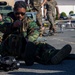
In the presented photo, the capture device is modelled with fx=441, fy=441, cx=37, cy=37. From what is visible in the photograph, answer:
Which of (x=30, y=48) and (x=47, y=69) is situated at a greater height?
(x=30, y=48)

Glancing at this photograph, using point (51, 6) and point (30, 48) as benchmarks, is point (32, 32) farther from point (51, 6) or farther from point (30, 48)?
point (51, 6)

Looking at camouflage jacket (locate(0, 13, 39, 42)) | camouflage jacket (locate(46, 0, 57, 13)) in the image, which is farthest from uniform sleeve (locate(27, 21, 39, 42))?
camouflage jacket (locate(46, 0, 57, 13))

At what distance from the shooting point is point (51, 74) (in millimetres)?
6500

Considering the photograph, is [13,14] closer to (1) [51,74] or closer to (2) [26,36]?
(2) [26,36]

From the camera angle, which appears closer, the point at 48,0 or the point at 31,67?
the point at 31,67

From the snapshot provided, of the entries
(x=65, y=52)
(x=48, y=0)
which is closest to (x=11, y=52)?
(x=65, y=52)

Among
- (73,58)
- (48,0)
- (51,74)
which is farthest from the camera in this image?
(48,0)

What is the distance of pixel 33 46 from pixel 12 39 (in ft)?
1.27

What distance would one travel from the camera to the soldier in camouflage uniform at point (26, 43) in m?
7.08

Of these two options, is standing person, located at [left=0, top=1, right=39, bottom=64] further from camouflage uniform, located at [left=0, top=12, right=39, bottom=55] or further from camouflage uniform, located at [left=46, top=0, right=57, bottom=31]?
camouflage uniform, located at [left=46, top=0, right=57, bottom=31]

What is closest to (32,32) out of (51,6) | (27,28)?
(27,28)

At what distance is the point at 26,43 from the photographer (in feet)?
23.4

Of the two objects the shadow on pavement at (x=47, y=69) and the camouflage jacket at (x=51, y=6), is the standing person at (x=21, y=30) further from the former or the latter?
the camouflage jacket at (x=51, y=6)

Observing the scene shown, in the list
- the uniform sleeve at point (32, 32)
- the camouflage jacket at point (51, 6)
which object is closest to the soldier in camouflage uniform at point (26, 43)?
the uniform sleeve at point (32, 32)
